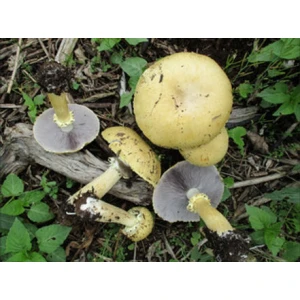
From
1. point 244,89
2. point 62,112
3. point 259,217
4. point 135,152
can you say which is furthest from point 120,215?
point 244,89

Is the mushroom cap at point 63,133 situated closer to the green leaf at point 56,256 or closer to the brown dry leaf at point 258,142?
the green leaf at point 56,256

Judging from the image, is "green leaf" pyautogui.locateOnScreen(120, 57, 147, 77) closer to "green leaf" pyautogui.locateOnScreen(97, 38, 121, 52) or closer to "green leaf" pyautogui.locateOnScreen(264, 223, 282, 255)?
"green leaf" pyautogui.locateOnScreen(97, 38, 121, 52)

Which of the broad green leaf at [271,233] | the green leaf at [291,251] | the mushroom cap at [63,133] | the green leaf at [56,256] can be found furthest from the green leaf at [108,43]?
the green leaf at [291,251]

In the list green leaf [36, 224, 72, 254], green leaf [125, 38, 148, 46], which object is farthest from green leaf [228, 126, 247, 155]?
green leaf [36, 224, 72, 254]

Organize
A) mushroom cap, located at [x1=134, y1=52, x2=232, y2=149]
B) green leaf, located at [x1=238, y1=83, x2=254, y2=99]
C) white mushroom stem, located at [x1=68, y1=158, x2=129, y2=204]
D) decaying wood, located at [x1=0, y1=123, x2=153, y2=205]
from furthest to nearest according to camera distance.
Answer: green leaf, located at [x1=238, y1=83, x2=254, y2=99], decaying wood, located at [x1=0, y1=123, x2=153, y2=205], white mushroom stem, located at [x1=68, y1=158, x2=129, y2=204], mushroom cap, located at [x1=134, y1=52, x2=232, y2=149]

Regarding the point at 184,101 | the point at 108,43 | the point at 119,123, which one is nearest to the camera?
the point at 184,101

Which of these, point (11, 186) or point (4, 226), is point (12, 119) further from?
point (4, 226)

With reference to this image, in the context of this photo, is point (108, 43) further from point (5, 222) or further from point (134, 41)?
point (5, 222)
